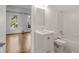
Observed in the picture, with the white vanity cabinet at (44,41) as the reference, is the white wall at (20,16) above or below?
above

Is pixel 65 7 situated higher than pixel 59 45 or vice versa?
pixel 65 7

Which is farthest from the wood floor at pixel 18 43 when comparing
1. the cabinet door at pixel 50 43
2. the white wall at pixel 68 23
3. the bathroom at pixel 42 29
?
the white wall at pixel 68 23

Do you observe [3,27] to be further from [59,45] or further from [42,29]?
[59,45]

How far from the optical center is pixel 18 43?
86 cm

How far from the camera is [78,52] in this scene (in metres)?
0.85

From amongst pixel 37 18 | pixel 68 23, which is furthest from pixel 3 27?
pixel 68 23

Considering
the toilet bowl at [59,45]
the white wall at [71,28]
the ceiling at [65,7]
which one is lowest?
the toilet bowl at [59,45]

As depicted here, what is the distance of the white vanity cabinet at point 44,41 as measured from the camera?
0.86m

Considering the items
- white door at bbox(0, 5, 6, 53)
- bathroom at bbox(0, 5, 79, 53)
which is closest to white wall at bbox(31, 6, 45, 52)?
bathroom at bbox(0, 5, 79, 53)

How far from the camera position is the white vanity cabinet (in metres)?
0.86

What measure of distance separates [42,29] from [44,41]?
4.8 inches

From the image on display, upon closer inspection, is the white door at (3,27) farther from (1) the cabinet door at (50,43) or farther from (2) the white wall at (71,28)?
(2) the white wall at (71,28)
